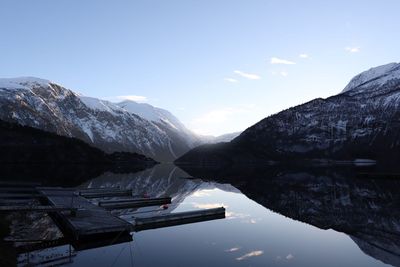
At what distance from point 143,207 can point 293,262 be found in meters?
36.7

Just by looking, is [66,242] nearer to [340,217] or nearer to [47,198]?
[47,198]

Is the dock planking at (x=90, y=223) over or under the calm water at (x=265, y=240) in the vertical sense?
over

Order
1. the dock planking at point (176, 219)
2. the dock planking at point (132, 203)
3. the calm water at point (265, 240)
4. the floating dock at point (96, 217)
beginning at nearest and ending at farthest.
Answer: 1. the calm water at point (265, 240)
2. the floating dock at point (96, 217)
3. the dock planking at point (176, 219)
4. the dock planking at point (132, 203)

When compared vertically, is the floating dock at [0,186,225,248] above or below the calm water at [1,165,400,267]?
above

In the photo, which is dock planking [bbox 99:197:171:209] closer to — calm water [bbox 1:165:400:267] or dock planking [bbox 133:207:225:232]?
calm water [bbox 1:165:400:267]

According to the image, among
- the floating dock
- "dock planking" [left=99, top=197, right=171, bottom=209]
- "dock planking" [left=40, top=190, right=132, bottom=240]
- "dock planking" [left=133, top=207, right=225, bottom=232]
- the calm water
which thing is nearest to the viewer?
the calm water

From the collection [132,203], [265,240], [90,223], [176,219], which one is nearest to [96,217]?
[90,223]

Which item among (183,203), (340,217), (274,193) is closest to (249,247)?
(340,217)

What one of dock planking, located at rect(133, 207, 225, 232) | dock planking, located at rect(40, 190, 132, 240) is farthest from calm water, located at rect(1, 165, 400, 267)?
dock planking, located at rect(40, 190, 132, 240)

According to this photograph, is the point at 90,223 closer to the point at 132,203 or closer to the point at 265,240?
the point at 265,240

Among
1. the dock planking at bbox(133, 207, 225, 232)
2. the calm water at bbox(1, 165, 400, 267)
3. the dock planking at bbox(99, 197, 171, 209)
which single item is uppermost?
the dock planking at bbox(99, 197, 171, 209)

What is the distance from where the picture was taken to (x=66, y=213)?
50.8 metres

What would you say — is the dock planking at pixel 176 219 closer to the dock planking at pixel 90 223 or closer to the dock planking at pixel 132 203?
the dock planking at pixel 90 223

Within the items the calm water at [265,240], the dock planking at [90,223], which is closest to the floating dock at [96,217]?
the dock planking at [90,223]
